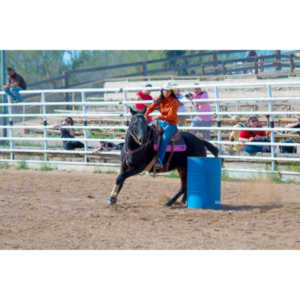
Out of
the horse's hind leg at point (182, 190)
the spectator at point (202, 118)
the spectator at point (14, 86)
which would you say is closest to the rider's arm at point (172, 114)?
the horse's hind leg at point (182, 190)

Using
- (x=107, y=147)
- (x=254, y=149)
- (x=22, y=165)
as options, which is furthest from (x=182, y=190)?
(x=22, y=165)

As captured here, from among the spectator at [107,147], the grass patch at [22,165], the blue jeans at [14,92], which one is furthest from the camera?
the blue jeans at [14,92]

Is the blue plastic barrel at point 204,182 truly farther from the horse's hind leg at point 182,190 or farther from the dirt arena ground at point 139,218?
the horse's hind leg at point 182,190

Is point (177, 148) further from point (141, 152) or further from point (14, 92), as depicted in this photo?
point (14, 92)

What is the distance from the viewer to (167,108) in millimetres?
9383

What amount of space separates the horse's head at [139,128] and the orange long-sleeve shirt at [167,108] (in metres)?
0.26

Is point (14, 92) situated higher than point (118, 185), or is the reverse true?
point (14, 92)

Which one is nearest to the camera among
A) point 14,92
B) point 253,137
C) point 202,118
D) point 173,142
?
point 173,142

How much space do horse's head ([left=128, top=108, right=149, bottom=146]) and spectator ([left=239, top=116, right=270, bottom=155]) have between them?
4199 millimetres

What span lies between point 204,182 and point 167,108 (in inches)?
55.4

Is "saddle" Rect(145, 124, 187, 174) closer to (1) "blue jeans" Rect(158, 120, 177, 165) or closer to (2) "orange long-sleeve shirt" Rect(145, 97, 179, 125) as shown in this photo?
(1) "blue jeans" Rect(158, 120, 177, 165)

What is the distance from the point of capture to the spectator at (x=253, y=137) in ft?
41.2

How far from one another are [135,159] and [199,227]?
215 cm

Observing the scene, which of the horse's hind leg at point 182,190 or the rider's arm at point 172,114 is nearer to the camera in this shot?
the rider's arm at point 172,114
